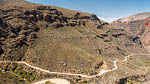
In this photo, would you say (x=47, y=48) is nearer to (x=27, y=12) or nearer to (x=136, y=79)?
(x=27, y=12)

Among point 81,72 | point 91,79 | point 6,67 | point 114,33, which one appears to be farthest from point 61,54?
point 114,33

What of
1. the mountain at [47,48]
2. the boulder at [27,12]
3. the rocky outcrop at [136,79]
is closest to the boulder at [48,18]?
the mountain at [47,48]

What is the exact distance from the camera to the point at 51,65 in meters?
69.5

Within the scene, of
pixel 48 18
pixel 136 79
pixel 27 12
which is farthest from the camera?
pixel 48 18

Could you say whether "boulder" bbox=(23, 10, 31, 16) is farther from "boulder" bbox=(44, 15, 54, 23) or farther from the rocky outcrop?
the rocky outcrop

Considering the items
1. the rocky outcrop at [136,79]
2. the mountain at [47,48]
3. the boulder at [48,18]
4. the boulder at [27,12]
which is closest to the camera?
the mountain at [47,48]

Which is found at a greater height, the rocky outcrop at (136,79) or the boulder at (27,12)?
the boulder at (27,12)

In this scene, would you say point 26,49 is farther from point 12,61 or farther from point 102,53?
point 102,53

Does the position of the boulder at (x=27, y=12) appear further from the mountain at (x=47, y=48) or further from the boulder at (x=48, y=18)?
the boulder at (x=48, y=18)

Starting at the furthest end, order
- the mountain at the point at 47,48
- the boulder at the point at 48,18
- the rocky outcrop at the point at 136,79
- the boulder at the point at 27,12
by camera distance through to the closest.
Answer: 1. the boulder at the point at 48,18
2. the boulder at the point at 27,12
3. the rocky outcrop at the point at 136,79
4. the mountain at the point at 47,48

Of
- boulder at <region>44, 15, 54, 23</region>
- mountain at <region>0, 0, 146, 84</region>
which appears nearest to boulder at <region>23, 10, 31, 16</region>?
mountain at <region>0, 0, 146, 84</region>

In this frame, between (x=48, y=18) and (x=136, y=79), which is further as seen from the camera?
(x=48, y=18)

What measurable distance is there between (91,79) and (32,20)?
5686cm

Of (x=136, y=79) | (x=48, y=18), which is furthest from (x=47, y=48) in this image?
(x=136, y=79)
